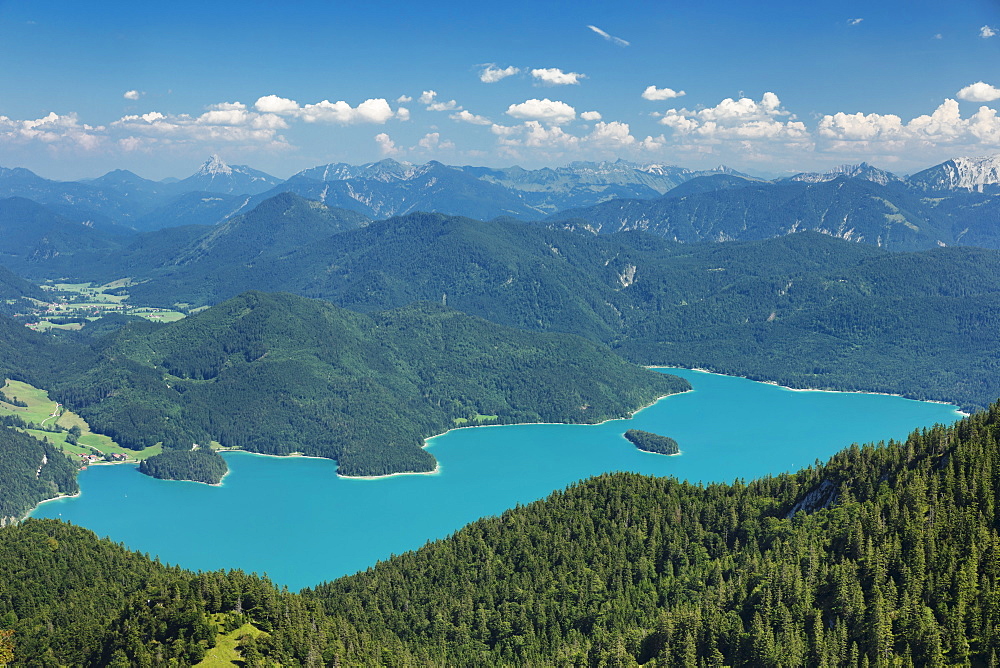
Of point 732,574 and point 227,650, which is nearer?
point 227,650

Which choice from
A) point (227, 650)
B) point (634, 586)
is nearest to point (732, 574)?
point (634, 586)

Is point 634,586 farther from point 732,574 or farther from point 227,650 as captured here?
point 227,650

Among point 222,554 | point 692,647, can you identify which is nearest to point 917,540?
point 692,647

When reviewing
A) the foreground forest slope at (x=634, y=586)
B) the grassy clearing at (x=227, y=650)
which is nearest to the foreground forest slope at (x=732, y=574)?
the foreground forest slope at (x=634, y=586)

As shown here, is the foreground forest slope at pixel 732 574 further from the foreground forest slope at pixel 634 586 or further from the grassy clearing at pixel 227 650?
the grassy clearing at pixel 227 650

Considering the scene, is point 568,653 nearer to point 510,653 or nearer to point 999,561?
point 510,653

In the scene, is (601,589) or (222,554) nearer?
(601,589)
